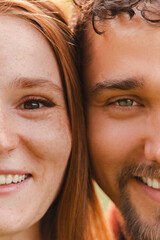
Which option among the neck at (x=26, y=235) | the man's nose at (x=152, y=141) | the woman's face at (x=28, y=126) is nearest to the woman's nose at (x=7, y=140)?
the woman's face at (x=28, y=126)

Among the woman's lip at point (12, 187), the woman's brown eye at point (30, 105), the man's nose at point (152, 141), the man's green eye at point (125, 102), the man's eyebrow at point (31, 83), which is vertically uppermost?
the man's eyebrow at point (31, 83)

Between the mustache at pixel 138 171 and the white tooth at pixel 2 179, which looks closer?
the white tooth at pixel 2 179

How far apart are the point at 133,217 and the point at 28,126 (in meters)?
0.99

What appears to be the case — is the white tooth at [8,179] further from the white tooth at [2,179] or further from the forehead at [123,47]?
the forehead at [123,47]

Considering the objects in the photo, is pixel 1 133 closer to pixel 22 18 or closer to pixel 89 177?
pixel 22 18

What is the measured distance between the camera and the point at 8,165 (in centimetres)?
238

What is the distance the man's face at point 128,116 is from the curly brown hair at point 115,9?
0.04 meters

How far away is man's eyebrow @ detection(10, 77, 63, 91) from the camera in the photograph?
2.35 metres

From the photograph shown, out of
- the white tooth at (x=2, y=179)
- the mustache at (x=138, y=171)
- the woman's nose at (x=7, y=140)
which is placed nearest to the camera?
the woman's nose at (x=7, y=140)

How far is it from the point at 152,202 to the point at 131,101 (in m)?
0.68

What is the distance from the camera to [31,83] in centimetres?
240

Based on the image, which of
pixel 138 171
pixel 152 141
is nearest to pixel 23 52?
pixel 152 141

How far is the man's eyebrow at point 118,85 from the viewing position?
2.61 metres

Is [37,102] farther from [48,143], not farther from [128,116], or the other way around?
[128,116]
